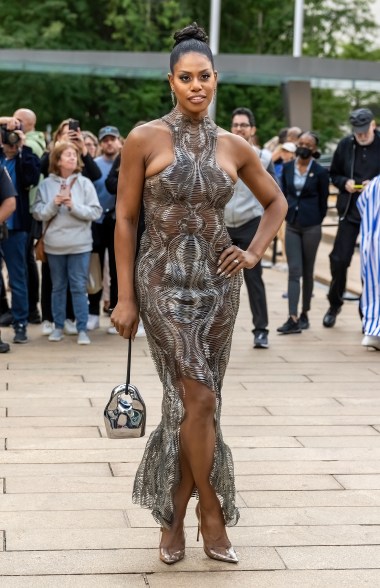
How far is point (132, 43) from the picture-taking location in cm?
3847

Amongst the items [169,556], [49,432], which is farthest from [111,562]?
[49,432]

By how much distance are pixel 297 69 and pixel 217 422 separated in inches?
1027

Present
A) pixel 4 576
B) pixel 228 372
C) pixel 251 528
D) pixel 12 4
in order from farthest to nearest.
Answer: pixel 12 4, pixel 228 372, pixel 251 528, pixel 4 576

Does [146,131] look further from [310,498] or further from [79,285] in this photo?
[79,285]

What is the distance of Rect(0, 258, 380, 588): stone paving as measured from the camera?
5379 millimetres

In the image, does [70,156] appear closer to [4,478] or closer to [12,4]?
[4,478]

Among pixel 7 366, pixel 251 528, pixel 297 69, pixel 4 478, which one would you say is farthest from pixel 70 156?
pixel 297 69

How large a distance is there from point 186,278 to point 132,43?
111 ft

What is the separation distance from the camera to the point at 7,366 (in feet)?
33.9

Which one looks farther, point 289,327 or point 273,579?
point 289,327

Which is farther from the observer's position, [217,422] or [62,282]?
[62,282]

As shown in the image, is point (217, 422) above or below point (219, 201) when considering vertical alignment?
below

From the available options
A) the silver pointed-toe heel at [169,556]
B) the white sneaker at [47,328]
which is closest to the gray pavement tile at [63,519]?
the silver pointed-toe heel at [169,556]

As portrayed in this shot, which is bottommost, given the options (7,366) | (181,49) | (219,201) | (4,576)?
(7,366)
